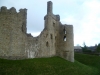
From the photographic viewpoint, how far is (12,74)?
2002 cm

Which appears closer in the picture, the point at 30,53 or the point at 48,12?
the point at 30,53

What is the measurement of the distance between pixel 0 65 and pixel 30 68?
348cm

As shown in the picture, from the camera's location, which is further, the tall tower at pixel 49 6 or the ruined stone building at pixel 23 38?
the tall tower at pixel 49 6

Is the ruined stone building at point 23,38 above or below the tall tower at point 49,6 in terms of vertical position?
below

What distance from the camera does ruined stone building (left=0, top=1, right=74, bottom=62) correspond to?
79.2ft

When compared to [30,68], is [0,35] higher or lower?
higher

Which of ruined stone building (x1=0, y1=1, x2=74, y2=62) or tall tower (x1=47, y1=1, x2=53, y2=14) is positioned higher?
tall tower (x1=47, y1=1, x2=53, y2=14)

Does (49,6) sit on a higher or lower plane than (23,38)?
higher

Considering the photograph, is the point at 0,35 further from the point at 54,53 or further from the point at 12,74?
the point at 54,53

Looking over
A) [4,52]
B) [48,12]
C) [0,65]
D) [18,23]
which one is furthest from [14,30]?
[48,12]

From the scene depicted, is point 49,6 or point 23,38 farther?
point 49,6

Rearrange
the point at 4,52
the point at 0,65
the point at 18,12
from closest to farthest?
1. the point at 0,65
2. the point at 4,52
3. the point at 18,12

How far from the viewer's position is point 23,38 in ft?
83.4

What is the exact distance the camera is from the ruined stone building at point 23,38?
24.1 m
